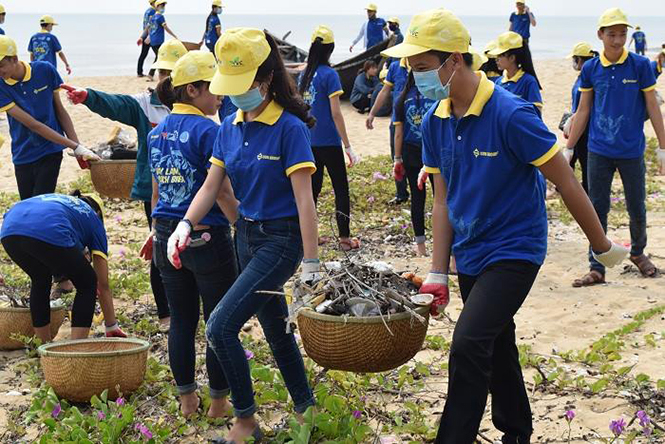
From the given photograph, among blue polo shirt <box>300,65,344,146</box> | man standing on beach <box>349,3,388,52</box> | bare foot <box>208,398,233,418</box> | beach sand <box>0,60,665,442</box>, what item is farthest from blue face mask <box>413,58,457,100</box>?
man standing on beach <box>349,3,388,52</box>

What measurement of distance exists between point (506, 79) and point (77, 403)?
388cm

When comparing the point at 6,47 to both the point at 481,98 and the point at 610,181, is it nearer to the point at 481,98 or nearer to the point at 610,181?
the point at 481,98

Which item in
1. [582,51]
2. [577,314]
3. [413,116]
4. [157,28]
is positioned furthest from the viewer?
[157,28]

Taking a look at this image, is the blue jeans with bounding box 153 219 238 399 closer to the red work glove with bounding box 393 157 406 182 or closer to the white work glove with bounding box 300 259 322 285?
the white work glove with bounding box 300 259 322 285

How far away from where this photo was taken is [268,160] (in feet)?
12.4

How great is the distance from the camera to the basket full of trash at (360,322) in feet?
11.7

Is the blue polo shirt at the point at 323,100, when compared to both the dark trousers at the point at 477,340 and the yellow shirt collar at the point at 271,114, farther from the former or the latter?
the dark trousers at the point at 477,340

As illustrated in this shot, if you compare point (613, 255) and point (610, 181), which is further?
point (610, 181)

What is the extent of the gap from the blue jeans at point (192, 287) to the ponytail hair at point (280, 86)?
0.71 metres

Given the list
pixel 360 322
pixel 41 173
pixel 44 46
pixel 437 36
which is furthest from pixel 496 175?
pixel 44 46

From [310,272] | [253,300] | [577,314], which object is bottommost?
[577,314]

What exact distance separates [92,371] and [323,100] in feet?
12.4

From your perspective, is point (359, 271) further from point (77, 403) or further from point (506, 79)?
point (506, 79)

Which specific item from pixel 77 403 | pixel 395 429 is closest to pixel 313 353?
pixel 395 429
